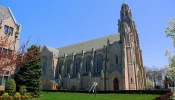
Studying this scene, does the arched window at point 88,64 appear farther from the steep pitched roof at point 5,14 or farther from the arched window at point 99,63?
the steep pitched roof at point 5,14

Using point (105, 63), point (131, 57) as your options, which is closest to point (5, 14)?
point (105, 63)

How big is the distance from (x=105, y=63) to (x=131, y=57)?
25.5ft

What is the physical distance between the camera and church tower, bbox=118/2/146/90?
1652 inches

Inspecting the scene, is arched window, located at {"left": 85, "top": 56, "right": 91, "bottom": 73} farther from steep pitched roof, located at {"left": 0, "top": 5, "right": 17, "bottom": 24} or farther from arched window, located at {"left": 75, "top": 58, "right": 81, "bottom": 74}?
steep pitched roof, located at {"left": 0, "top": 5, "right": 17, "bottom": 24}

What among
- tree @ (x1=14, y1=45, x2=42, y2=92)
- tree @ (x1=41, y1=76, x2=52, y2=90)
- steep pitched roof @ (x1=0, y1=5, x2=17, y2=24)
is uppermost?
steep pitched roof @ (x1=0, y1=5, x2=17, y2=24)

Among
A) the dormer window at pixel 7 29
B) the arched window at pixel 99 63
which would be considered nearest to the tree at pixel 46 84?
the arched window at pixel 99 63

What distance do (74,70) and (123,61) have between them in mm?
19369

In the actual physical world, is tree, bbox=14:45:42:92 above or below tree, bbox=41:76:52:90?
above

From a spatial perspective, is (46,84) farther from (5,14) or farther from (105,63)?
(5,14)

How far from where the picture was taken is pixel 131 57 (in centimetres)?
4409

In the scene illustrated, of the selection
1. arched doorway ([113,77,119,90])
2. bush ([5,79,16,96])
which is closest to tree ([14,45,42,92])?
bush ([5,79,16,96])

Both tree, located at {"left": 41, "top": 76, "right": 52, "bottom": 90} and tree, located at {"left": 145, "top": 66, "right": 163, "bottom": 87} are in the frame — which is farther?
tree, located at {"left": 145, "top": 66, "right": 163, "bottom": 87}

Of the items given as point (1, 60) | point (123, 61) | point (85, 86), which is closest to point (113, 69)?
point (123, 61)

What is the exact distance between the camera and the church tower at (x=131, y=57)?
41969mm
